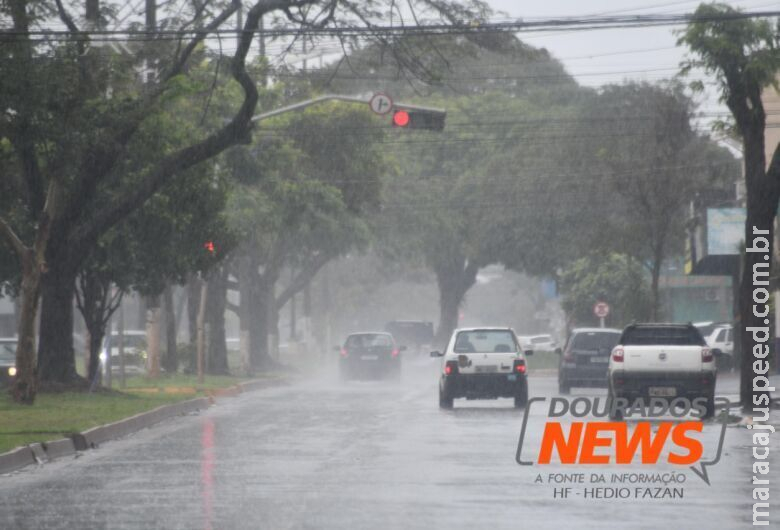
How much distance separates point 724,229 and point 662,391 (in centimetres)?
2457

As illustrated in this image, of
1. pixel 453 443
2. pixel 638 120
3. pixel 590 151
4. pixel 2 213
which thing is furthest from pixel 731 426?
pixel 590 151

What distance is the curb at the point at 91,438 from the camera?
1770cm

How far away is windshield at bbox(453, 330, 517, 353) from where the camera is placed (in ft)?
101

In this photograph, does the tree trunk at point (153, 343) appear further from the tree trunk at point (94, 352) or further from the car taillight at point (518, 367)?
the car taillight at point (518, 367)

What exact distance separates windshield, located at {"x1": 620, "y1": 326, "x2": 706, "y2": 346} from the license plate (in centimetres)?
125

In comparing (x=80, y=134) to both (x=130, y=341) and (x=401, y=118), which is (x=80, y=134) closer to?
(x=401, y=118)

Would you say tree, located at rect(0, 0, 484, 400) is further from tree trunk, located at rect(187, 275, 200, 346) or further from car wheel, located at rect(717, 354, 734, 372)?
car wheel, located at rect(717, 354, 734, 372)

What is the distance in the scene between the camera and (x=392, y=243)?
69562 mm

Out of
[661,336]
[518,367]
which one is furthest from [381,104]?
[661,336]

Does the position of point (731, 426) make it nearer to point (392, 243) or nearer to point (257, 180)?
point (257, 180)

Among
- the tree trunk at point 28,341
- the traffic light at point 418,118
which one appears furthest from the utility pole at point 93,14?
the traffic light at point 418,118

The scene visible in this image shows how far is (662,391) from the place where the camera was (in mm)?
25438

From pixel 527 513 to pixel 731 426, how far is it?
481 inches

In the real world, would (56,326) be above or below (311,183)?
below
